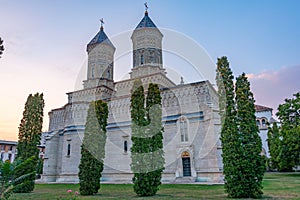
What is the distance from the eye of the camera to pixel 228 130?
31.7 feet

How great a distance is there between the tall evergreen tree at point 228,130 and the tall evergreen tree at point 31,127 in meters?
10.8

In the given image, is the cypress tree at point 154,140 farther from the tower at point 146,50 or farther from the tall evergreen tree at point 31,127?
the tower at point 146,50

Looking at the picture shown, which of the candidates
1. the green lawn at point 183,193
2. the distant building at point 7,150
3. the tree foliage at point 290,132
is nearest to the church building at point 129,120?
the green lawn at point 183,193

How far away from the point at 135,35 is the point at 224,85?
16050mm

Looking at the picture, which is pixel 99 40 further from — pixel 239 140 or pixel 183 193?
pixel 239 140

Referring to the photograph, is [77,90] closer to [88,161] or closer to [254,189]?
[88,161]

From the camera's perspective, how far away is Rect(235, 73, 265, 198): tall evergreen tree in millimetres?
8828

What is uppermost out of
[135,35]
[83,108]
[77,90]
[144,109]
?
[135,35]

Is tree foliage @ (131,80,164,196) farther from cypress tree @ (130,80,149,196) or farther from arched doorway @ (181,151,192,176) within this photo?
arched doorway @ (181,151,192,176)

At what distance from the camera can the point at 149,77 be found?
879 inches

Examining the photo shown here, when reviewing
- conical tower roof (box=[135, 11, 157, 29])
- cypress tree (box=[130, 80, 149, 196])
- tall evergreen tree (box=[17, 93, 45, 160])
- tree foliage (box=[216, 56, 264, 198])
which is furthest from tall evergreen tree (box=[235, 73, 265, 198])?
conical tower roof (box=[135, 11, 157, 29])

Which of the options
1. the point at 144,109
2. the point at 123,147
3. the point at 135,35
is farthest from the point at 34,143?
the point at 135,35

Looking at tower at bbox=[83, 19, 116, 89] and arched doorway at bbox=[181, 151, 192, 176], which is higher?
tower at bbox=[83, 19, 116, 89]

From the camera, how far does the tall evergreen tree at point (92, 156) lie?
11.4m
